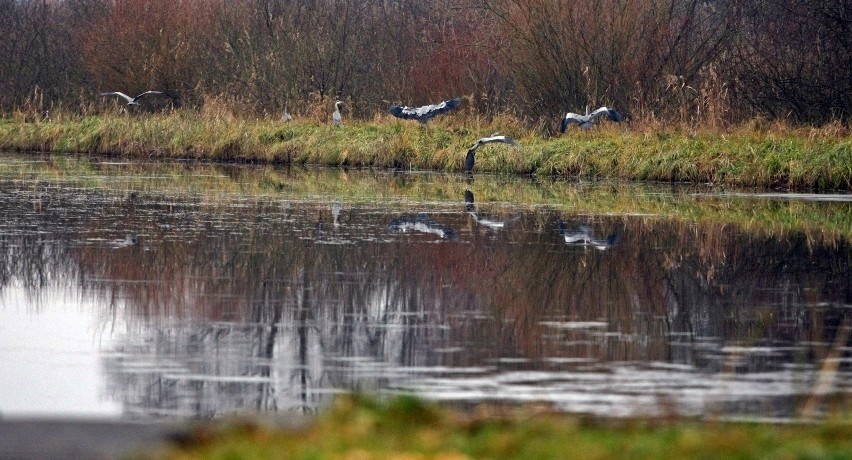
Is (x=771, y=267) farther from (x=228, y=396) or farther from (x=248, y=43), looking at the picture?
(x=248, y=43)

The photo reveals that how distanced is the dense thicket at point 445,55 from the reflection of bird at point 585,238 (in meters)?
9.60

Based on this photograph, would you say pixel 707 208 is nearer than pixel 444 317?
No

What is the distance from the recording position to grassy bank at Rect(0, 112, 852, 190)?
884 inches

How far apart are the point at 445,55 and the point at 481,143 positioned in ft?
21.6

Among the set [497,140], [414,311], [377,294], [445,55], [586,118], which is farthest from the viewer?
[445,55]

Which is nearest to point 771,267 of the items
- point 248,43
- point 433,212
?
point 433,212

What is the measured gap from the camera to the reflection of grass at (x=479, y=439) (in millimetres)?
4828

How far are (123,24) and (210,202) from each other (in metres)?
16.3

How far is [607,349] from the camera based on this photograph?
328 inches

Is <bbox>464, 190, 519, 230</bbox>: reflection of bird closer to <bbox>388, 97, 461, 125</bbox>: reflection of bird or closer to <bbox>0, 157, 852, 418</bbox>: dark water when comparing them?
<bbox>0, 157, 852, 418</bbox>: dark water

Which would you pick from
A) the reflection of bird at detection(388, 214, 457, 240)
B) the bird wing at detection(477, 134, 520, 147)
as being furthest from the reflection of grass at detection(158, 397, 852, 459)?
the bird wing at detection(477, 134, 520, 147)

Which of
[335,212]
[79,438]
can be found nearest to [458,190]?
[335,212]

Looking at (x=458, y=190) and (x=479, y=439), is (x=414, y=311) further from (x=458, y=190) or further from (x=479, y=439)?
(x=458, y=190)

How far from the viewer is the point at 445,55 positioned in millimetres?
30938
